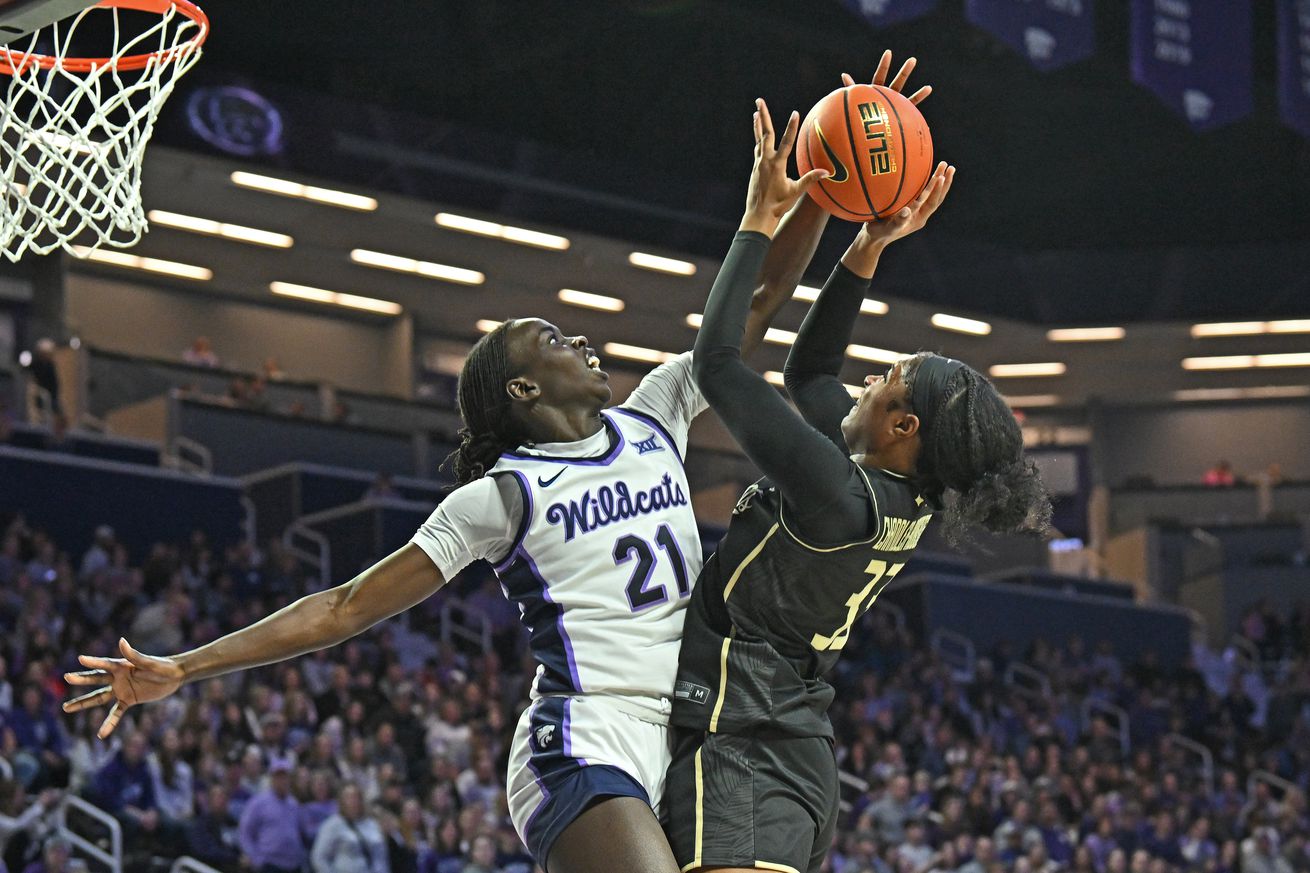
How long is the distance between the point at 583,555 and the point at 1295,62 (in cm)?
1824

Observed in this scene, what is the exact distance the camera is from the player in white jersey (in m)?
3.57

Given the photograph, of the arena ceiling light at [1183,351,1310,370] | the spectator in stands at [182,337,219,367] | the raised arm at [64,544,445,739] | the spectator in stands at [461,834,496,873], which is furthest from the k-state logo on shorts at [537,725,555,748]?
the arena ceiling light at [1183,351,1310,370]

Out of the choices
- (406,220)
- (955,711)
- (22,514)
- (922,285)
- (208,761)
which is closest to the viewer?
(208,761)

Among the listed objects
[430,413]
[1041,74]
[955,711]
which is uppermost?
[1041,74]

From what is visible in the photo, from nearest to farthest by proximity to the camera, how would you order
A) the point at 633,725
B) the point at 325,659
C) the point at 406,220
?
the point at 633,725, the point at 325,659, the point at 406,220

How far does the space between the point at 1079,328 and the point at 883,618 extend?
8.21 meters

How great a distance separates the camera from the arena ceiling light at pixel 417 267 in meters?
25.8

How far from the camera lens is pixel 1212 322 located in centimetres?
2778

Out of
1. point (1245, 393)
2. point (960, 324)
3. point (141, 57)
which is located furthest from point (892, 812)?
point (1245, 393)

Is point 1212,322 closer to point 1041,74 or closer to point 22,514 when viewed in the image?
point 1041,74

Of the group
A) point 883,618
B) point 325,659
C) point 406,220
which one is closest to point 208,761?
point 325,659

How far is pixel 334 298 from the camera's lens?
27422mm

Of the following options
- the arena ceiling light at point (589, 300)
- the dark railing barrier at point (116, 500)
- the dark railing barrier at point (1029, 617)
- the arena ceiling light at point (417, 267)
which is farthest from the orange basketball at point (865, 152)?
the arena ceiling light at point (589, 300)

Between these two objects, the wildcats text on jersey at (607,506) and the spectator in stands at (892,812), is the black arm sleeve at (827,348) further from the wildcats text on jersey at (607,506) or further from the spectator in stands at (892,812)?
the spectator in stands at (892,812)
